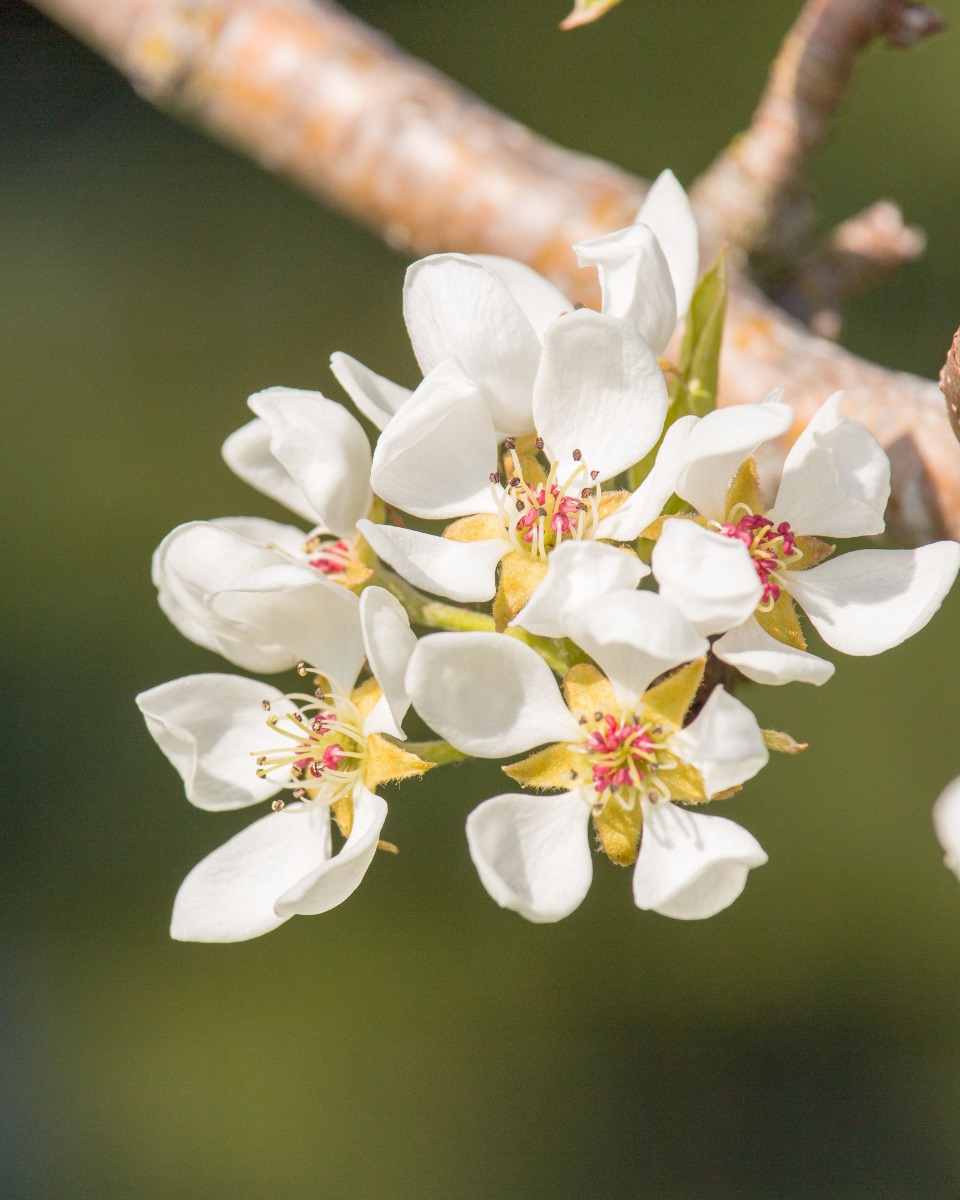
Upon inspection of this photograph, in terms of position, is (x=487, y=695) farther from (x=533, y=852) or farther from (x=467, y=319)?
(x=467, y=319)

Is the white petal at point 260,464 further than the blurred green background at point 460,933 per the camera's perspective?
No

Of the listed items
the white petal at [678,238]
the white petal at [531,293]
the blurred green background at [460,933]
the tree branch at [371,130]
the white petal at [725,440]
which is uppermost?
the tree branch at [371,130]

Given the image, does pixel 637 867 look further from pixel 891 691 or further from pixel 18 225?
pixel 18 225

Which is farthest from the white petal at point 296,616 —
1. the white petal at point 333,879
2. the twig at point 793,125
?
the twig at point 793,125

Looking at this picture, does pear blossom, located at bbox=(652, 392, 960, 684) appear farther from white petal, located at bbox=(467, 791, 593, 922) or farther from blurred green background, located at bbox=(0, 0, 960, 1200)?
blurred green background, located at bbox=(0, 0, 960, 1200)

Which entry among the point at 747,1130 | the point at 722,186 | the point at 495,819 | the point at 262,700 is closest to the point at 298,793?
the point at 262,700

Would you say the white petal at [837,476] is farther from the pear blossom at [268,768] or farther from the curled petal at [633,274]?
the pear blossom at [268,768]
